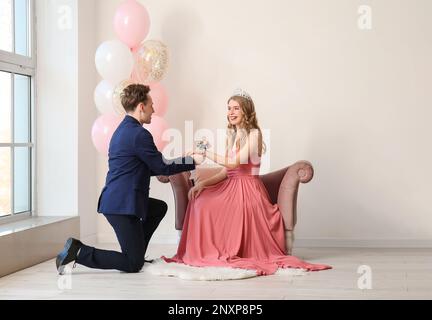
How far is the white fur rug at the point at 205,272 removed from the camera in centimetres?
396

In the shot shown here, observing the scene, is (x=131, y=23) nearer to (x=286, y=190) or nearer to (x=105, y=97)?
(x=105, y=97)

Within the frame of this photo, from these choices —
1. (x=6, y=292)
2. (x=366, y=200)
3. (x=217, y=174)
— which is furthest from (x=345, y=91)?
(x=6, y=292)

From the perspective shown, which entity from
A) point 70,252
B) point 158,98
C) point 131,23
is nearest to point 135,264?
point 70,252

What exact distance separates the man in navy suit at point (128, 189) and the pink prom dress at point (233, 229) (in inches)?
14.3

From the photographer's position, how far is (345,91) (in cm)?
545

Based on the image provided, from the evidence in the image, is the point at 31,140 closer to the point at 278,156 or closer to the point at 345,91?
the point at 278,156

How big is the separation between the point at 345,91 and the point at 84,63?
2.07 m

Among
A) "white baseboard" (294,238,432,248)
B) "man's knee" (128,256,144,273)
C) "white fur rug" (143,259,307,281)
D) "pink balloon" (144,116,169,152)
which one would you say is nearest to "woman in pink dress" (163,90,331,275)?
"white fur rug" (143,259,307,281)

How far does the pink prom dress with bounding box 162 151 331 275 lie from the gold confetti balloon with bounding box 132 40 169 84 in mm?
985

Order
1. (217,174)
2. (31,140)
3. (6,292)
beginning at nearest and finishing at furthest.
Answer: (6,292), (217,174), (31,140)

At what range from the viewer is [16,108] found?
5.11 metres

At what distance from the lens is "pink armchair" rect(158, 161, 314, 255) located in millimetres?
4508

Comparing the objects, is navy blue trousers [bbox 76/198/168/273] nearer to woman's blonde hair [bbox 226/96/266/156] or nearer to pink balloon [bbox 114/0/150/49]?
woman's blonde hair [bbox 226/96/266/156]

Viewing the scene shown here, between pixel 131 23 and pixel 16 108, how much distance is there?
1.05m
